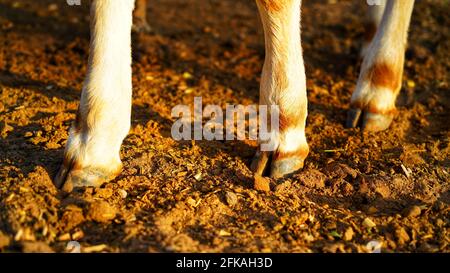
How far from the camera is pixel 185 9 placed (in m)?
7.33

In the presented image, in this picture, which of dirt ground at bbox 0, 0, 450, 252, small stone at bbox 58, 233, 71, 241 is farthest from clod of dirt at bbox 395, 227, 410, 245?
small stone at bbox 58, 233, 71, 241

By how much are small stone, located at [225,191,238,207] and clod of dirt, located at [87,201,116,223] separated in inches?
22.9

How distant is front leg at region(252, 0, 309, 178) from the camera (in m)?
3.68

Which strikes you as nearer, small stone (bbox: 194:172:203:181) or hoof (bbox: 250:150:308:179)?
small stone (bbox: 194:172:203:181)

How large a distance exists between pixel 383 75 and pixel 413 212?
1.35m

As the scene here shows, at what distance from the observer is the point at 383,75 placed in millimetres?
4508

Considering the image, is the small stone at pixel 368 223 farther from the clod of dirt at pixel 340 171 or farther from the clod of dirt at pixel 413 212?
the clod of dirt at pixel 340 171

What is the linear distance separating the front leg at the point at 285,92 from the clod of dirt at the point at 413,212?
0.66 metres

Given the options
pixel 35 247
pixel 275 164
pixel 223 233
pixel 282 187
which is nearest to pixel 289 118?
pixel 275 164

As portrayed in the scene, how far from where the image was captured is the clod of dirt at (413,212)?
341 centimetres

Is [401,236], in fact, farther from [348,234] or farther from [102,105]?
[102,105]

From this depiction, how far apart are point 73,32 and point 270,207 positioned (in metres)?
3.60

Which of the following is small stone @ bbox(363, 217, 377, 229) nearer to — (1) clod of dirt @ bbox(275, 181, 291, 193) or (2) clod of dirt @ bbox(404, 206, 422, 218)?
(2) clod of dirt @ bbox(404, 206, 422, 218)
